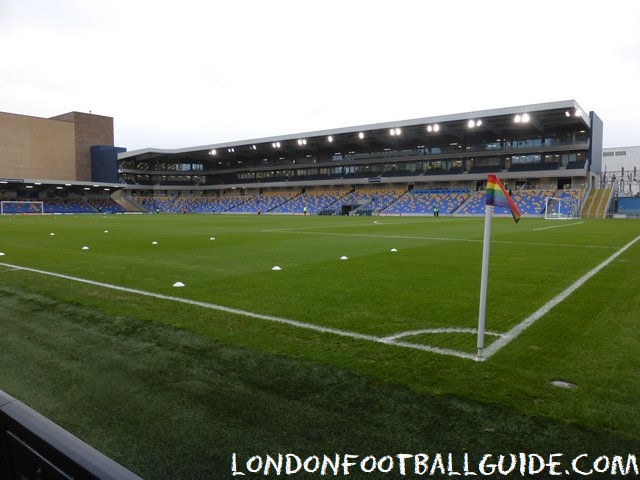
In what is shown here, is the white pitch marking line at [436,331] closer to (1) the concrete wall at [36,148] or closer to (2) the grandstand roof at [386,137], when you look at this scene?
(2) the grandstand roof at [386,137]

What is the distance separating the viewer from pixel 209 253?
14594mm

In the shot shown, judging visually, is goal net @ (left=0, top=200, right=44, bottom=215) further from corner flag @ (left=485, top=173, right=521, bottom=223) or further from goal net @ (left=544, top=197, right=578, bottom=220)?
corner flag @ (left=485, top=173, right=521, bottom=223)

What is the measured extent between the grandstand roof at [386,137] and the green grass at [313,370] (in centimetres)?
4558

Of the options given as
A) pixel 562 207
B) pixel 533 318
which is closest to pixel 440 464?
pixel 533 318

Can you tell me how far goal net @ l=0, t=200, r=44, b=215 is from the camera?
70312 mm

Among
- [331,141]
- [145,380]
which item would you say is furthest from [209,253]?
[331,141]

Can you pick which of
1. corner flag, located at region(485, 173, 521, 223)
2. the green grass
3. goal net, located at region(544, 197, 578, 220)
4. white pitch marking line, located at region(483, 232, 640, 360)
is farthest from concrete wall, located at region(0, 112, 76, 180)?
corner flag, located at region(485, 173, 521, 223)

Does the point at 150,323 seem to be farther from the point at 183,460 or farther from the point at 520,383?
the point at 520,383

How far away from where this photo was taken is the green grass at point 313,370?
Result: 3.14 metres

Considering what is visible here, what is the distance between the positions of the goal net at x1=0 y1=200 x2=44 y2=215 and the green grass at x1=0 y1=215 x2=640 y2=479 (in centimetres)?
7498

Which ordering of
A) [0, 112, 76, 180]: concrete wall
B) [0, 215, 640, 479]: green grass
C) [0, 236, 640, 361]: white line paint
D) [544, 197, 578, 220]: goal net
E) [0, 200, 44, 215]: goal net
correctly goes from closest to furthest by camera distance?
1. [0, 215, 640, 479]: green grass
2. [0, 236, 640, 361]: white line paint
3. [544, 197, 578, 220]: goal net
4. [0, 200, 44, 215]: goal net
5. [0, 112, 76, 180]: concrete wall

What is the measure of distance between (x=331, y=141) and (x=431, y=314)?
6396cm

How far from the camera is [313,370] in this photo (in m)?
4.43

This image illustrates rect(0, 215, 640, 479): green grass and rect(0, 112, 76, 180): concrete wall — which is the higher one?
rect(0, 112, 76, 180): concrete wall
